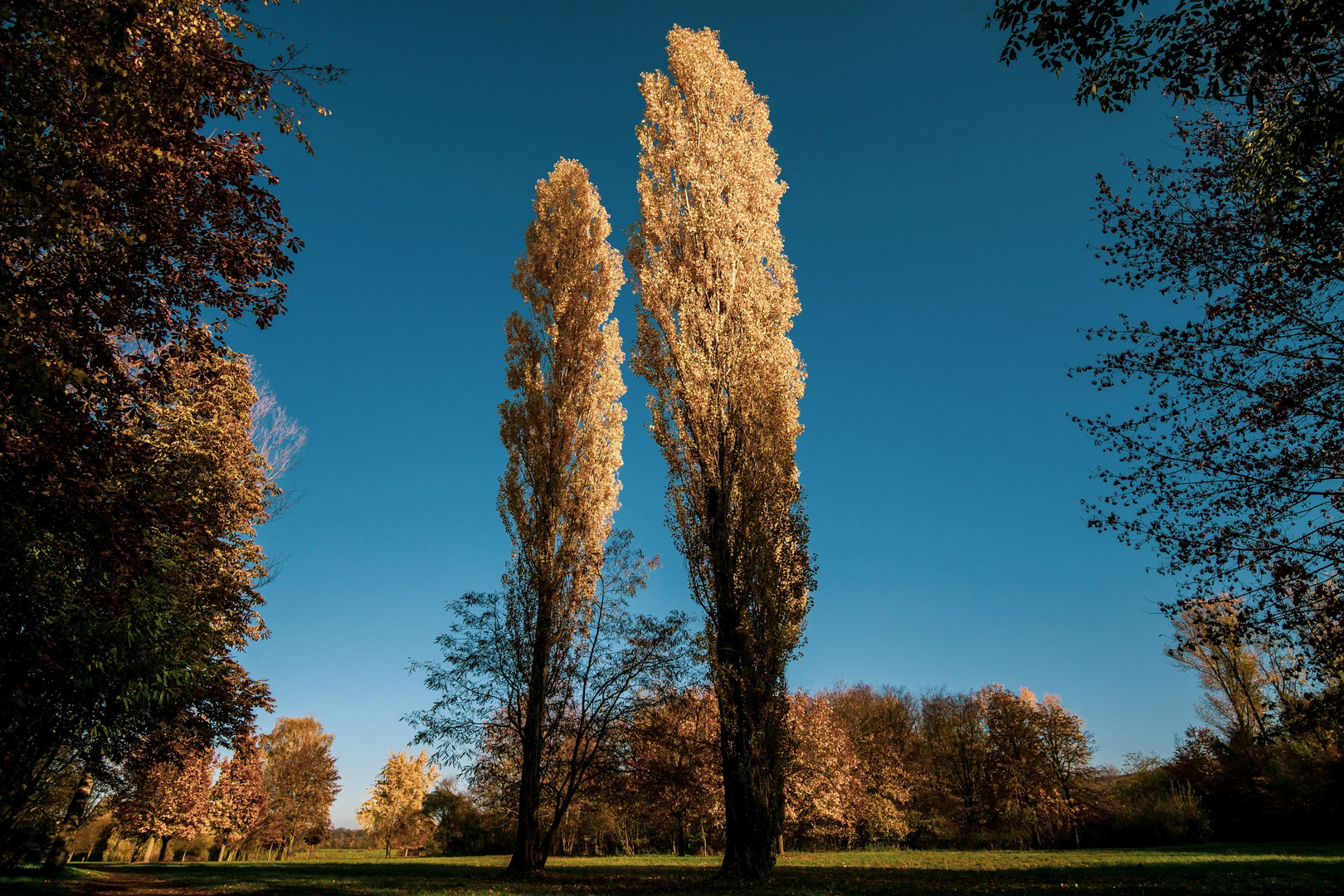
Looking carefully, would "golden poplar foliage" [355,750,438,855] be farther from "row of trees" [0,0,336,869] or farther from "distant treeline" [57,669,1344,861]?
"row of trees" [0,0,336,869]

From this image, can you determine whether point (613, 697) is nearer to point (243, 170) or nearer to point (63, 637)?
point (63, 637)

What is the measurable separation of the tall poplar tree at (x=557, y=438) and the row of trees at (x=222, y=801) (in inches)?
290

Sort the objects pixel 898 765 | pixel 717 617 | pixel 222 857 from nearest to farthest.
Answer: pixel 717 617 < pixel 898 765 < pixel 222 857

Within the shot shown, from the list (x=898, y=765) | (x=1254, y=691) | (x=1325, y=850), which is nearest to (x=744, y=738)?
(x=1325, y=850)

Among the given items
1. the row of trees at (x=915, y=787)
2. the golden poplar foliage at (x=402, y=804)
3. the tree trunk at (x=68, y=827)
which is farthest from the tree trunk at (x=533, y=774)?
the golden poplar foliage at (x=402, y=804)

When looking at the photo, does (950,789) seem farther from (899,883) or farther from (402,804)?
(402,804)

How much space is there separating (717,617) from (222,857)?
56.7 m

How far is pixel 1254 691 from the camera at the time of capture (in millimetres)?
28781

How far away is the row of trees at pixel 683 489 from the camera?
40.9ft

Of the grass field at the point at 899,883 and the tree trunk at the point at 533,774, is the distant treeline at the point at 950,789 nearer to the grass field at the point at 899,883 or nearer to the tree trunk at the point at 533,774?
the tree trunk at the point at 533,774

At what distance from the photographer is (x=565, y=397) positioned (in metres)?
18.4

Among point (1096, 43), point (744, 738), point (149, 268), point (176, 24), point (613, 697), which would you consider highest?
point (176, 24)

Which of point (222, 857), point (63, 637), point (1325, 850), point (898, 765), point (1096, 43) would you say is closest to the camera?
point (1096, 43)

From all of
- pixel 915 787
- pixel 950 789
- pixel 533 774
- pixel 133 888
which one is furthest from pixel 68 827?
pixel 950 789
